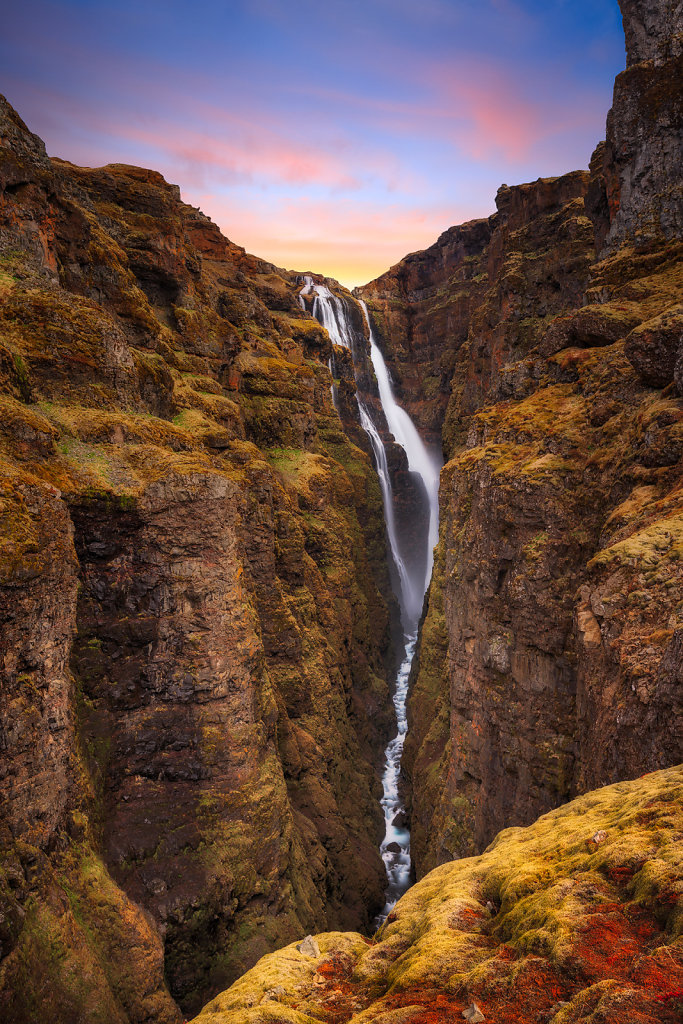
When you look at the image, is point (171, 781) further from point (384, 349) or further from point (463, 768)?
point (384, 349)

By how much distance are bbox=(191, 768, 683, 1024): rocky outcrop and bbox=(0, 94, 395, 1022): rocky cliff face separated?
8473 mm

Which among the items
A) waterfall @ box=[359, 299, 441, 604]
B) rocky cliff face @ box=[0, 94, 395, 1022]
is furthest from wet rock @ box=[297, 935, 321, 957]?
waterfall @ box=[359, 299, 441, 604]

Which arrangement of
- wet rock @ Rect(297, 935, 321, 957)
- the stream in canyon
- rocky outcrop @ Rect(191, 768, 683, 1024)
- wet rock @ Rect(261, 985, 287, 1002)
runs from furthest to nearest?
1. the stream in canyon
2. wet rock @ Rect(297, 935, 321, 957)
3. wet rock @ Rect(261, 985, 287, 1002)
4. rocky outcrop @ Rect(191, 768, 683, 1024)

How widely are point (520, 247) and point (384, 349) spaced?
52.5m

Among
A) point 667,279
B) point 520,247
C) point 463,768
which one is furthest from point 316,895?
point 520,247

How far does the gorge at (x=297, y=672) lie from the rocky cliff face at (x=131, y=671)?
0.35ft

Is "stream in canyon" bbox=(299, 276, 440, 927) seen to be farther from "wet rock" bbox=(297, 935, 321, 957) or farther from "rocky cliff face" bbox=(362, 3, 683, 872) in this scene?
"wet rock" bbox=(297, 935, 321, 957)

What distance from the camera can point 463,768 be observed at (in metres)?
20.8

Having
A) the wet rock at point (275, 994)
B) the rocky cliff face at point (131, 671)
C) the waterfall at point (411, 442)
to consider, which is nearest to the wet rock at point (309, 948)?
the wet rock at point (275, 994)

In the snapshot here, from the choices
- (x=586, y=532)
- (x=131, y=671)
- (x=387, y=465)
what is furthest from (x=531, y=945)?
(x=387, y=465)

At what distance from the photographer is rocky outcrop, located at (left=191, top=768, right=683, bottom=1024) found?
545 cm

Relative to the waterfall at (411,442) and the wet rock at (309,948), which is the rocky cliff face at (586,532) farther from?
the waterfall at (411,442)

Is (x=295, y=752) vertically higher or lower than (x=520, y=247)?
lower

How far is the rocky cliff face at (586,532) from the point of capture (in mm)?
12148
